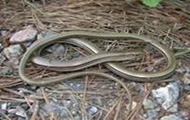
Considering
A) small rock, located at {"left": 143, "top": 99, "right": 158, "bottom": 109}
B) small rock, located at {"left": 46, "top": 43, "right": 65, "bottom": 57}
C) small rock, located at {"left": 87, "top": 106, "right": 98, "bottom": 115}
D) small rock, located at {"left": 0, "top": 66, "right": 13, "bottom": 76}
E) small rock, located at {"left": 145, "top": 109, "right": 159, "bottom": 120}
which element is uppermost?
small rock, located at {"left": 46, "top": 43, "right": 65, "bottom": 57}

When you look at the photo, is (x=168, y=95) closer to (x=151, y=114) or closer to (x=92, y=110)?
(x=151, y=114)

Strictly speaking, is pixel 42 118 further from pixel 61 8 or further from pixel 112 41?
pixel 61 8

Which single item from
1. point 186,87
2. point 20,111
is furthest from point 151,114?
point 20,111

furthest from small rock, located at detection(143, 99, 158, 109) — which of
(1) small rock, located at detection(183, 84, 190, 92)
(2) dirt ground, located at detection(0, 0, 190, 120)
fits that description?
(1) small rock, located at detection(183, 84, 190, 92)

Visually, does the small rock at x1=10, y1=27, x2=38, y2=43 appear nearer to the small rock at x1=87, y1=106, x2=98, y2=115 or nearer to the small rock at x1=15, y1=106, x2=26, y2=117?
the small rock at x1=15, y1=106, x2=26, y2=117

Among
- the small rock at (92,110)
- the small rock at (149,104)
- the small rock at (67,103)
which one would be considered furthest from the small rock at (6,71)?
the small rock at (149,104)
